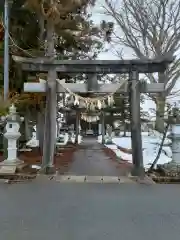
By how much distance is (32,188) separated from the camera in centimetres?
1140

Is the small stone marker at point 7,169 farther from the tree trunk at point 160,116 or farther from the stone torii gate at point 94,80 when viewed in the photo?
Answer: the tree trunk at point 160,116

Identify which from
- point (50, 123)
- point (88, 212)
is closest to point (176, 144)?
point (50, 123)

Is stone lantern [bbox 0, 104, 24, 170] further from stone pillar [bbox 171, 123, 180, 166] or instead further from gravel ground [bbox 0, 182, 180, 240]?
stone pillar [bbox 171, 123, 180, 166]

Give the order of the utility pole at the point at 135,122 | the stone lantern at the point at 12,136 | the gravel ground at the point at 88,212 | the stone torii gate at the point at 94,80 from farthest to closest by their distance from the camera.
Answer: the stone lantern at the point at 12,136, the stone torii gate at the point at 94,80, the utility pole at the point at 135,122, the gravel ground at the point at 88,212

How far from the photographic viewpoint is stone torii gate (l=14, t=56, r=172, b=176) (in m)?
14.6

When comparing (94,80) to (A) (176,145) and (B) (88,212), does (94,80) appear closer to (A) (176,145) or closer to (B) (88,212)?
(A) (176,145)

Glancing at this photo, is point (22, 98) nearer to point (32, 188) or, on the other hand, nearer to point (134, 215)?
point (32, 188)

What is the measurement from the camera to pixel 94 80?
1500 centimetres

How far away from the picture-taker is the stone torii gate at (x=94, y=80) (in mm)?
14570

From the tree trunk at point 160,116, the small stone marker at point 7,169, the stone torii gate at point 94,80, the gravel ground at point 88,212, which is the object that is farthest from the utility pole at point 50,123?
the tree trunk at point 160,116

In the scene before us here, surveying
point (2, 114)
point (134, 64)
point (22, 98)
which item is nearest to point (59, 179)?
point (134, 64)

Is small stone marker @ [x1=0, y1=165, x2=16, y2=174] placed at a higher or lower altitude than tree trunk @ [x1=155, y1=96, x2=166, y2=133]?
lower

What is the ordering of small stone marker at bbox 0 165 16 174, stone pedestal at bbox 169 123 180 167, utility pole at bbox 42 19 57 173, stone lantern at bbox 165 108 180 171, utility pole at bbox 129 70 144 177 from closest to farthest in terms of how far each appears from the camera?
small stone marker at bbox 0 165 16 174 < utility pole at bbox 129 70 144 177 < utility pole at bbox 42 19 57 173 < stone lantern at bbox 165 108 180 171 < stone pedestal at bbox 169 123 180 167

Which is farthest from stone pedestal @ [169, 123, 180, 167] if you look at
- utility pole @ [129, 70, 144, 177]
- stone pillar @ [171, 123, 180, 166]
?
utility pole @ [129, 70, 144, 177]
